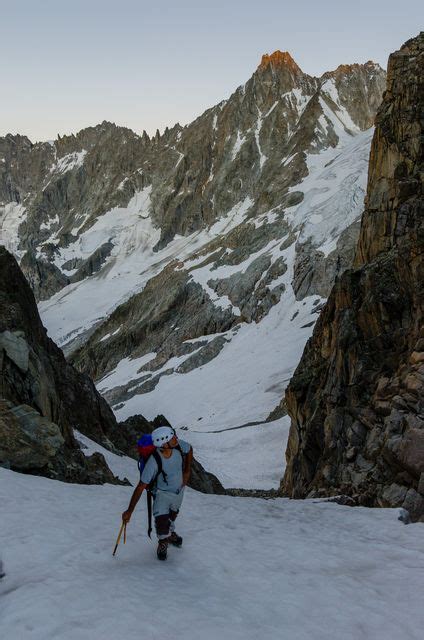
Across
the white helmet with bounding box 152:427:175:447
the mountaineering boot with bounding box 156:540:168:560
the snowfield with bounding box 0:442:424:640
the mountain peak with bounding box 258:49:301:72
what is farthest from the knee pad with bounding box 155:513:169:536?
the mountain peak with bounding box 258:49:301:72

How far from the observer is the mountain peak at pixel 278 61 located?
159 m

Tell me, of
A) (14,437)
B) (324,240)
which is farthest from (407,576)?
(324,240)

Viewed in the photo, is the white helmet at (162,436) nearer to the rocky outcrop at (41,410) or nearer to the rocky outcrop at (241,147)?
the rocky outcrop at (41,410)

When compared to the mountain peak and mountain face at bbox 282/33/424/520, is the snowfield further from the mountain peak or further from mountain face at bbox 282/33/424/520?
the mountain peak

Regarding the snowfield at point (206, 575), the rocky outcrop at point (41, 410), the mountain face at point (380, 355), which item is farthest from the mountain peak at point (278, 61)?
the snowfield at point (206, 575)

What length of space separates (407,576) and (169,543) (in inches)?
137

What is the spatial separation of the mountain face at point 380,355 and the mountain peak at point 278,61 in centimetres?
14147

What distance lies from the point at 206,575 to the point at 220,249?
93.6 metres

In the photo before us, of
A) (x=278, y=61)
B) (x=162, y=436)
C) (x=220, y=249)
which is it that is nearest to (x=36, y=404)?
(x=162, y=436)

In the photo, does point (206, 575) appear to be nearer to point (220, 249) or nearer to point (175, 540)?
point (175, 540)

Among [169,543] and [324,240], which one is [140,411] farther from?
[169,543]

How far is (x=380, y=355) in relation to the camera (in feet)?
58.9

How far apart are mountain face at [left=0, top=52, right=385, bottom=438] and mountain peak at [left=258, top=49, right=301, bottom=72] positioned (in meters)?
0.42

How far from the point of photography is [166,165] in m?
174
